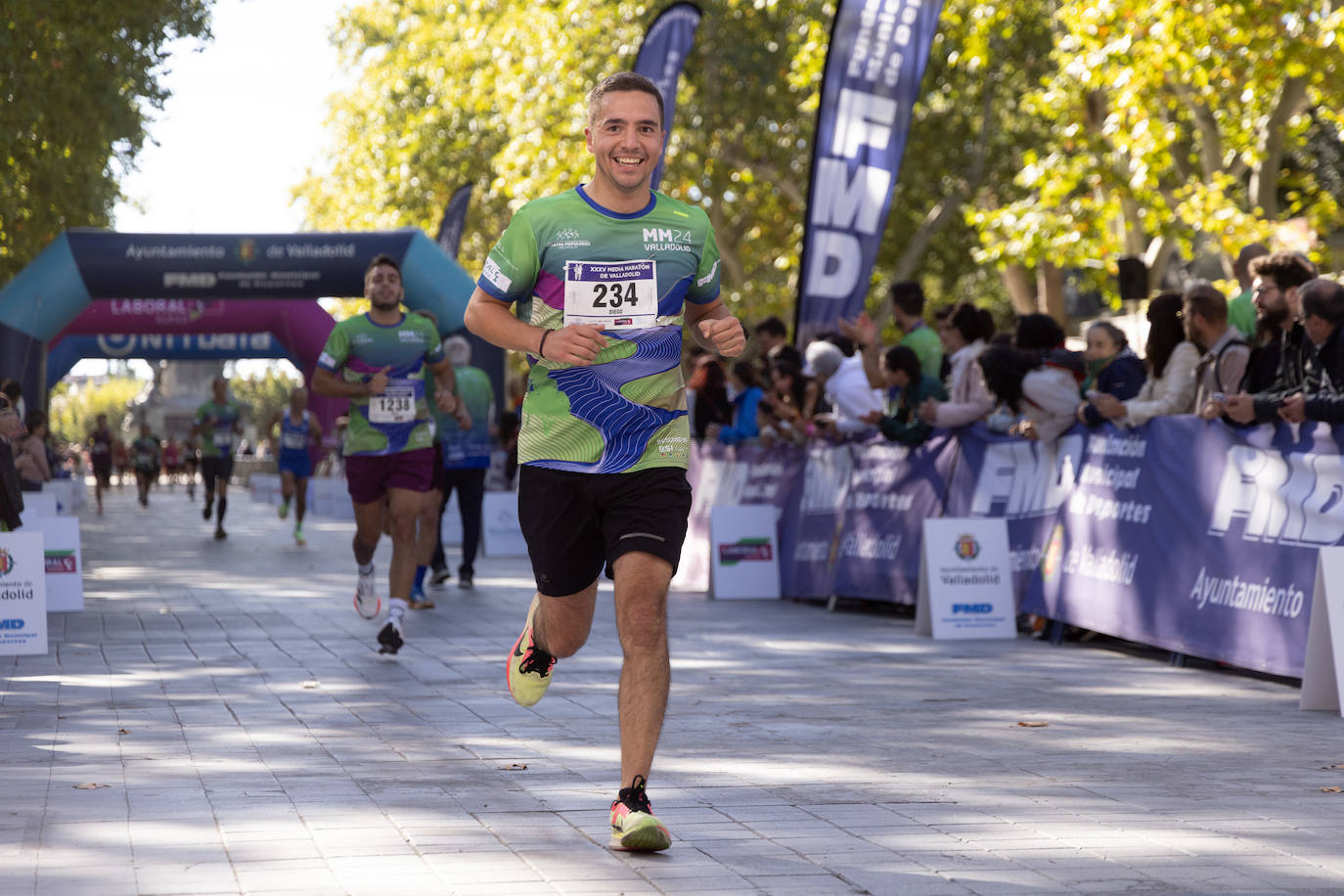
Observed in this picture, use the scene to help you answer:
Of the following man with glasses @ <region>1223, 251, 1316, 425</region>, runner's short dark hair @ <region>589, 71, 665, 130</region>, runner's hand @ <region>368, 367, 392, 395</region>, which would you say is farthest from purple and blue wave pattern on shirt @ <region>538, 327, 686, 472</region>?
runner's hand @ <region>368, 367, 392, 395</region>

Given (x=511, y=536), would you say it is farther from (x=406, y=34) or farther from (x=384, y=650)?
(x=406, y=34)

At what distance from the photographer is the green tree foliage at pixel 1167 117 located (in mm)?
20031

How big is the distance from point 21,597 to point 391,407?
2.29m

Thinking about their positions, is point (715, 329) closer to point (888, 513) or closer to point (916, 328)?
point (888, 513)

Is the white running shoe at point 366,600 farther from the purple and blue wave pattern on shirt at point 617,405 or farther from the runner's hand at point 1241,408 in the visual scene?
the purple and blue wave pattern on shirt at point 617,405

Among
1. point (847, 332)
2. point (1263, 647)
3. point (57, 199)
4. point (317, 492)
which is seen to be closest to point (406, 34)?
point (317, 492)

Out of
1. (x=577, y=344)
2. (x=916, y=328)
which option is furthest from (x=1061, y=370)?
(x=577, y=344)

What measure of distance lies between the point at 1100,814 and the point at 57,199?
20876mm

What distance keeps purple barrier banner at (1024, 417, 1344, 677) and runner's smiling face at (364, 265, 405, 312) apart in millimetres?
4180

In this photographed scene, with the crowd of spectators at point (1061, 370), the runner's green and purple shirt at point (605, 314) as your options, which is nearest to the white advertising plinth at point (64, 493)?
the crowd of spectators at point (1061, 370)

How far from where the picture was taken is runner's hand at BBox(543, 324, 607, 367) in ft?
16.9

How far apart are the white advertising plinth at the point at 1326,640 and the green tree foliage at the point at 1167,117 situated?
11.8 metres

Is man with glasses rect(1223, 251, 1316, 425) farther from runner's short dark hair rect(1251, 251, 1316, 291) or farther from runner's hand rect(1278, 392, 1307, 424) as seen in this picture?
runner's hand rect(1278, 392, 1307, 424)

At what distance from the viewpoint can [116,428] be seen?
453ft
